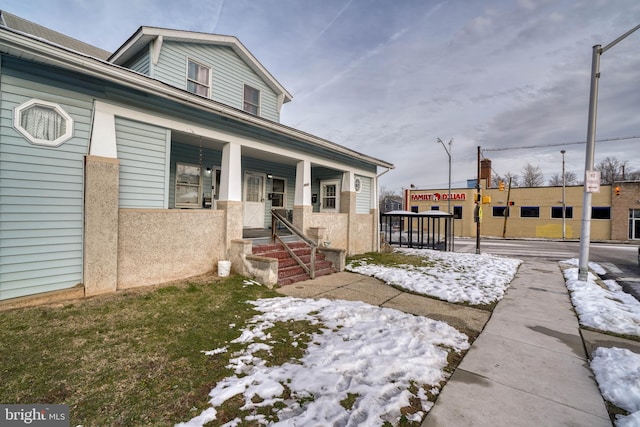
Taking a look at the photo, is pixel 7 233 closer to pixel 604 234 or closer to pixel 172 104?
pixel 172 104

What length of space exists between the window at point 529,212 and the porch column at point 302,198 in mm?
30544

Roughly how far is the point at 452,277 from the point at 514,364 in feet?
17.2

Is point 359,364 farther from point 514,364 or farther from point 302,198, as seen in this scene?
point 302,198

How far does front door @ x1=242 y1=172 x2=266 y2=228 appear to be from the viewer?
1121 cm

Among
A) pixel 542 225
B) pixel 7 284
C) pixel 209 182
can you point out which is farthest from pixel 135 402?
pixel 542 225

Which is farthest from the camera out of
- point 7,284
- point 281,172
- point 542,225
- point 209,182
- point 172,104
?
point 542,225

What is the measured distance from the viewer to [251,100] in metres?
11.9

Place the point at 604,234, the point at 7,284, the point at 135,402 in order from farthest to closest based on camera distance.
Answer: the point at 604,234 < the point at 7,284 < the point at 135,402

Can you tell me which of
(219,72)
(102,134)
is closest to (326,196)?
(219,72)

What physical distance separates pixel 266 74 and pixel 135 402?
12.2 metres

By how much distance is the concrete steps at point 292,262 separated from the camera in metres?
7.75

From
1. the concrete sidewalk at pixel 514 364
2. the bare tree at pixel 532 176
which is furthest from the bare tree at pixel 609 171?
the concrete sidewalk at pixel 514 364

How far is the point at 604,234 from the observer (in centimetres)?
2691

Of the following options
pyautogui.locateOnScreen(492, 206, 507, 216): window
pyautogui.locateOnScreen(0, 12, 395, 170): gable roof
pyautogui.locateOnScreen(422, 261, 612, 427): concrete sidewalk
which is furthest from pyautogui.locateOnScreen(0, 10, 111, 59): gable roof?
pyautogui.locateOnScreen(492, 206, 507, 216): window
